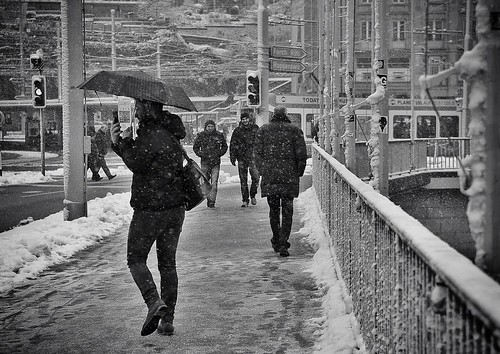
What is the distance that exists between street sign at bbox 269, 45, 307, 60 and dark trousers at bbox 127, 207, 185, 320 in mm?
14728

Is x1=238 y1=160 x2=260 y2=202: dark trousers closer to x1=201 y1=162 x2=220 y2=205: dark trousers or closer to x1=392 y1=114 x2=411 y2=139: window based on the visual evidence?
x1=201 y1=162 x2=220 y2=205: dark trousers

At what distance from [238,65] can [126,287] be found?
8792 cm

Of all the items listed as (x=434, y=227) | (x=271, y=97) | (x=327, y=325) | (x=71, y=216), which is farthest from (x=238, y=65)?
(x=327, y=325)

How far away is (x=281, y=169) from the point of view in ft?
31.7

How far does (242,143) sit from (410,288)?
12425 mm

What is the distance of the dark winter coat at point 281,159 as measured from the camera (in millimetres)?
9633

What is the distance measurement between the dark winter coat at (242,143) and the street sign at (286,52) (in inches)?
193

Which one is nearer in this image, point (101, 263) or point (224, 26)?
point (101, 263)

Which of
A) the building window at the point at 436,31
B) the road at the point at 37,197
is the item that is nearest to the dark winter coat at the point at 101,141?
the road at the point at 37,197

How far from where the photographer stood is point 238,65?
94.6 meters

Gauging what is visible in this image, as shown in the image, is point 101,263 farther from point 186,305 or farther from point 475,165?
point 475,165

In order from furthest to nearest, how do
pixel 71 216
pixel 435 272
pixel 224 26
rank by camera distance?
pixel 224 26, pixel 71 216, pixel 435 272

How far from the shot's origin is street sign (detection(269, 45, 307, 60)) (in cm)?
2016

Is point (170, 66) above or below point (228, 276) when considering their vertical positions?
above
